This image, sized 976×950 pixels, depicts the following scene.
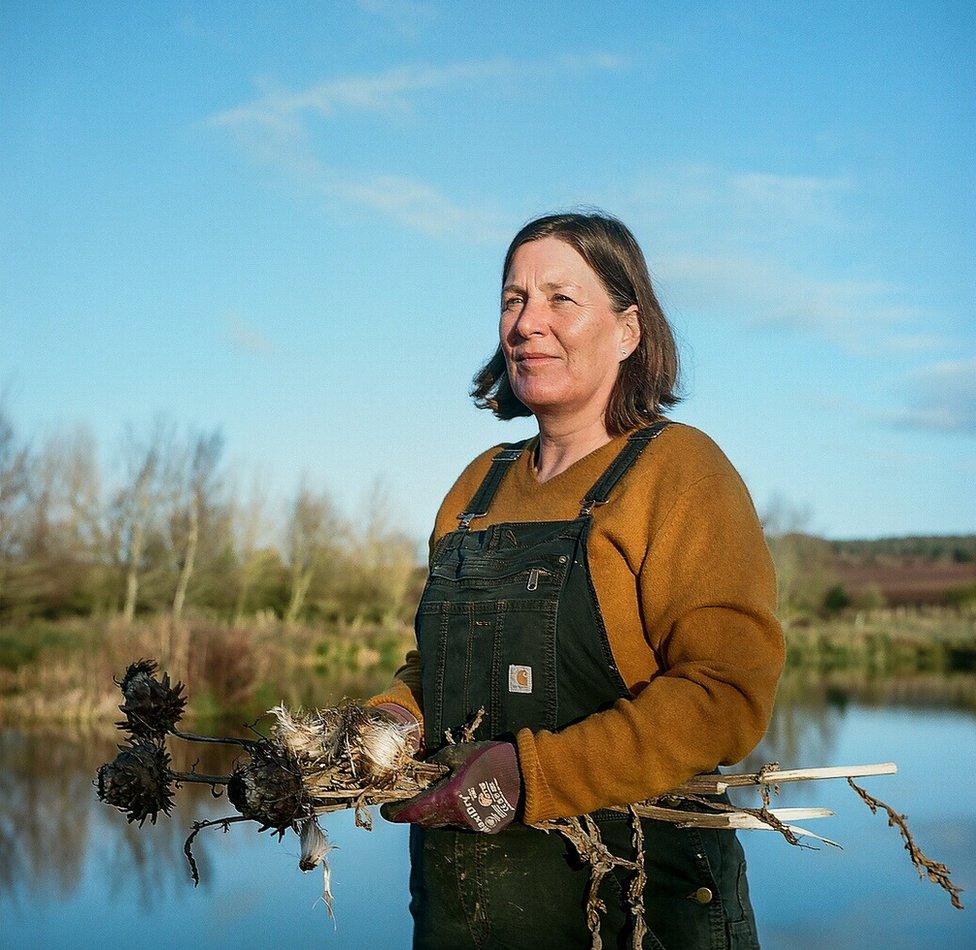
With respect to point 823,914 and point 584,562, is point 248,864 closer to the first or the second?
point 823,914

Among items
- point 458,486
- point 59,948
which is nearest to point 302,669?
point 59,948

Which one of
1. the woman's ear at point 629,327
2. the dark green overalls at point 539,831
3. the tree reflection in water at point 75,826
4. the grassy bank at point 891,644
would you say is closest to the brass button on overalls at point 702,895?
the dark green overalls at point 539,831

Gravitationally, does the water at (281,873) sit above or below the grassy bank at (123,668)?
below

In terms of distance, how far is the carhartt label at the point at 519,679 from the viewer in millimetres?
2049

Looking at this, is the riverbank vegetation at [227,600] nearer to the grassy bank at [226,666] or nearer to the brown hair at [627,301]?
the grassy bank at [226,666]

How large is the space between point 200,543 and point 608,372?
102 feet

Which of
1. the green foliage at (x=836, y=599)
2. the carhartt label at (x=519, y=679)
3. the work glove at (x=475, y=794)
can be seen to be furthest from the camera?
the green foliage at (x=836, y=599)

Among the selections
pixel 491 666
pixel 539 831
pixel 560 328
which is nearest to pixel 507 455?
pixel 560 328

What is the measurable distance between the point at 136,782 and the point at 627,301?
1.39 m

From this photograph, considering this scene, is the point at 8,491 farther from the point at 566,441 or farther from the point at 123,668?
the point at 566,441

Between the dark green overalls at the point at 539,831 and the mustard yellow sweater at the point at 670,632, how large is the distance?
6cm

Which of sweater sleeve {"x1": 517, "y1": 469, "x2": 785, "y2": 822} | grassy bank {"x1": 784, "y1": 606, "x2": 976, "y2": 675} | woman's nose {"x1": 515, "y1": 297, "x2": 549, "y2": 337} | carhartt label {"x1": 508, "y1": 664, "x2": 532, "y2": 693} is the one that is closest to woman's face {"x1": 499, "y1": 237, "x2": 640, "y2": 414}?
woman's nose {"x1": 515, "y1": 297, "x2": 549, "y2": 337}

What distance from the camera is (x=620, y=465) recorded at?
2158 millimetres

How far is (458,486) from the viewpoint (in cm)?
260
